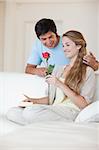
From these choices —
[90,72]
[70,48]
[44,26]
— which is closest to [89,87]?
[90,72]

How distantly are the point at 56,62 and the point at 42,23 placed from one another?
154mm

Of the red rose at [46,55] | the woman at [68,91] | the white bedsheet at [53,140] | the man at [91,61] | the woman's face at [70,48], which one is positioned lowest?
the white bedsheet at [53,140]

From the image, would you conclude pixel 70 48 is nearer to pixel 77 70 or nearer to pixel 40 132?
pixel 77 70

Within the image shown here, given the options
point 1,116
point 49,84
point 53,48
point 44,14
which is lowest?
point 1,116

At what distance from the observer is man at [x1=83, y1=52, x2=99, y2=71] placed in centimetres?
111

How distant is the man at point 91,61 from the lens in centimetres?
111

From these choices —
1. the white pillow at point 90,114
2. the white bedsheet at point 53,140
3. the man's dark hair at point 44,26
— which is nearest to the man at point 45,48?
the man's dark hair at point 44,26

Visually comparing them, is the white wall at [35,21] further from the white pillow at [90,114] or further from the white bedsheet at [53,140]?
the white bedsheet at [53,140]

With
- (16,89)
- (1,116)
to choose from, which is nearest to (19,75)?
(16,89)

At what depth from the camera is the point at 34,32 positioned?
1.12 metres

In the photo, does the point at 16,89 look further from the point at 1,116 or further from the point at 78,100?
the point at 78,100

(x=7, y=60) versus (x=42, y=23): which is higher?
(x=42, y=23)

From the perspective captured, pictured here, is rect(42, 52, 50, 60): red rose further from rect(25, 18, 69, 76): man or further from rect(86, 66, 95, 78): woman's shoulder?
rect(86, 66, 95, 78): woman's shoulder

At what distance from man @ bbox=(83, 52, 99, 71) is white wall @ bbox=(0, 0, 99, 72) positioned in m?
0.02
